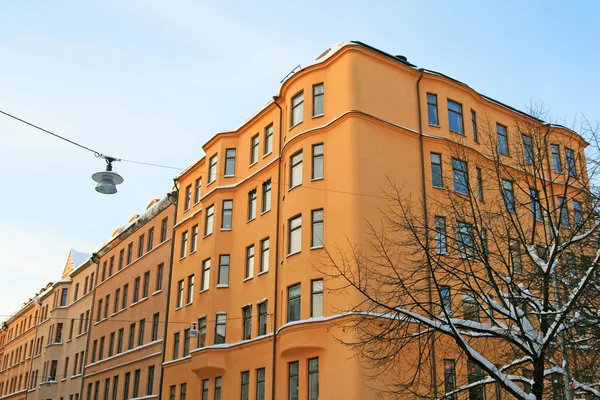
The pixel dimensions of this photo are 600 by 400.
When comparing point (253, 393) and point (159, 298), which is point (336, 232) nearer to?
point (253, 393)

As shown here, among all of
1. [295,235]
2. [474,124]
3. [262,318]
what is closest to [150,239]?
[262,318]

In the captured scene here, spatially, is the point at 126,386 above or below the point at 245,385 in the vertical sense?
above

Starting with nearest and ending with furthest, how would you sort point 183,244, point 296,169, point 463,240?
point 463,240 → point 296,169 → point 183,244

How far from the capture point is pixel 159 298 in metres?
41.5

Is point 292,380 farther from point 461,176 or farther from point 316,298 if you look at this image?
point 461,176

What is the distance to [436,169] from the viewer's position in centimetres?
3020

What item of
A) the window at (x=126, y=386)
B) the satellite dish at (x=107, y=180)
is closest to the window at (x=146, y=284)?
the window at (x=126, y=386)

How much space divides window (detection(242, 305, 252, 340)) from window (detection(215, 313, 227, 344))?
1.44m

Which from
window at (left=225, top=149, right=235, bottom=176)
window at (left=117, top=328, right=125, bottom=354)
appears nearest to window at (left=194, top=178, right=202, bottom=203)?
window at (left=225, top=149, right=235, bottom=176)

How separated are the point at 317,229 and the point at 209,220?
36.0 feet

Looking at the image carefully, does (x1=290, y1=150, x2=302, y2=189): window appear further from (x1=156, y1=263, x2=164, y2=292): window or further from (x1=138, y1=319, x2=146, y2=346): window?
A: (x1=138, y1=319, x2=146, y2=346): window

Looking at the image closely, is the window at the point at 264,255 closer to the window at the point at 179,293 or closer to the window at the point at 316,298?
the window at the point at 316,298

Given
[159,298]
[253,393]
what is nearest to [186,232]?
[159,298]

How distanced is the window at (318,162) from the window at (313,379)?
7.72 meters
